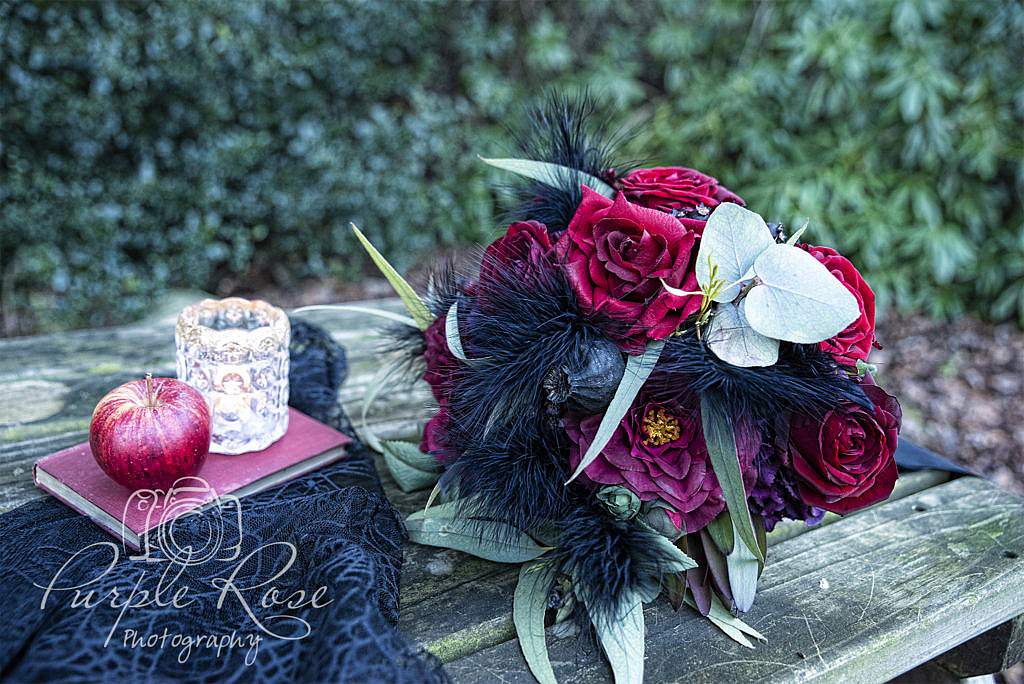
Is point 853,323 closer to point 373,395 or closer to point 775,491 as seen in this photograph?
point 775,491

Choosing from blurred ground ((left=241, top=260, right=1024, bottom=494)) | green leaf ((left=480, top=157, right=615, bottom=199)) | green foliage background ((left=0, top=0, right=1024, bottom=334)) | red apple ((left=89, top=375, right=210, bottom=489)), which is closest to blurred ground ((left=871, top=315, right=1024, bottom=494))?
blurred ground ((left=241, top=260, right=1024, bottom=494))

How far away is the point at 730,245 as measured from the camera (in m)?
0.72

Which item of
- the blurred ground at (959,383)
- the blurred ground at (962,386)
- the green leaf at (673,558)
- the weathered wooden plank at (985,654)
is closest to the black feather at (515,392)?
the green leaf at (673,558)

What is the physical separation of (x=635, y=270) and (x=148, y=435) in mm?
546

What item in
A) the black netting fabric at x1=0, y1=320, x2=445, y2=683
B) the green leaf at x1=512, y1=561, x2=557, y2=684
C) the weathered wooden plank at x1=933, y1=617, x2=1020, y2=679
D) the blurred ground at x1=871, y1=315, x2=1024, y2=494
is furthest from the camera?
the blurred ground at x1=871, y1=315, x2=1024, y2=494

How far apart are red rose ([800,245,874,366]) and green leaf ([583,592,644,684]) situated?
31 cm

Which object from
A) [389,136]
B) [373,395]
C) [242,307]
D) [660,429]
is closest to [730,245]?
[660,429]

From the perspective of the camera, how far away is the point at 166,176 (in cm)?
283

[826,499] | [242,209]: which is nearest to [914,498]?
[826,499]

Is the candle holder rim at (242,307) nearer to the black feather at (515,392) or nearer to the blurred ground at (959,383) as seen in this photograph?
the black feather at (515,392)

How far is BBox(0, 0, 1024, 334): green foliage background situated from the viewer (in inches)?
102

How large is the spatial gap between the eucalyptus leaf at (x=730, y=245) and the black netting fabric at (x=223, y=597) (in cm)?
43

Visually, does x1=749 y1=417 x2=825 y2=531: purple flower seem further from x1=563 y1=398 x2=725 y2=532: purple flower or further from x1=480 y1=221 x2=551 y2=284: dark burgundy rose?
x1=480 y1=221 x2=551 y2=284: dark burgundy rose

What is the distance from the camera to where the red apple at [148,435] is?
81 centimetres
